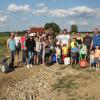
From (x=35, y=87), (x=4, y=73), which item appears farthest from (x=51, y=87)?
(x=4, y=73)

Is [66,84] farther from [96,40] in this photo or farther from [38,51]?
[38,51]

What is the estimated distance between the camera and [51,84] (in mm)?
13984

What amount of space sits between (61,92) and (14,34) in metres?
5.16

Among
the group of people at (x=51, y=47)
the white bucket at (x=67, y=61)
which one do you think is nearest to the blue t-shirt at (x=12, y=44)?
the group of people at (x=51, y=47)

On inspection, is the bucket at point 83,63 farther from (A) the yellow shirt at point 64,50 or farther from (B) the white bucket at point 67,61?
(A) the yellow shirt at point 64,50

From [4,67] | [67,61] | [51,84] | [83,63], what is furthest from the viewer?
[67,61]

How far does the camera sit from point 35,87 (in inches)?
548

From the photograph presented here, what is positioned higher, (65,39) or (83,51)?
(65,39)

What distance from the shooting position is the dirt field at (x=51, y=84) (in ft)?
41.3

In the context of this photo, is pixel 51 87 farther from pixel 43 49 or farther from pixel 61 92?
pixel 43 49

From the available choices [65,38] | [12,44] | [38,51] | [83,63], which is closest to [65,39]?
[65,38]

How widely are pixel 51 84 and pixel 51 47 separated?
138 inches

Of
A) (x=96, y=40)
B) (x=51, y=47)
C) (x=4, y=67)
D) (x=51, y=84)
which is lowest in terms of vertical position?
(x=51, y=84)

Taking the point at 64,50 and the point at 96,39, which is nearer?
the point at 96,39
